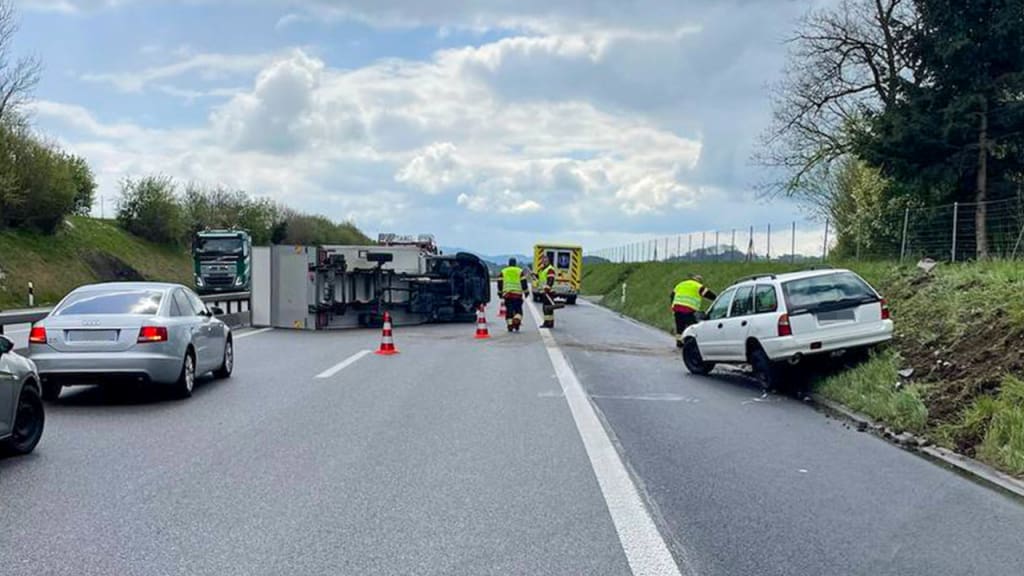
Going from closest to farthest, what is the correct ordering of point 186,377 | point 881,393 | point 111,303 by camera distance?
point 881,393, point 111,303, point 186,377

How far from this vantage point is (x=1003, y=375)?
9.91m

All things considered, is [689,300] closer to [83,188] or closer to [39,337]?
[39,337]

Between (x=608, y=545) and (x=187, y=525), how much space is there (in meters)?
2.66

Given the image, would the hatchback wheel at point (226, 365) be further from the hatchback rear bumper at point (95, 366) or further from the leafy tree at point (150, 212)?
the leafy tree at point (150, 212)

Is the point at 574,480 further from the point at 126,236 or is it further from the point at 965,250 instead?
the point at 126,236

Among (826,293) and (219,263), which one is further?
(219,263)

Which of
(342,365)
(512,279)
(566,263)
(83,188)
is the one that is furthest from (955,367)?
(83,188)

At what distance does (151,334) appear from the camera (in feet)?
37.6

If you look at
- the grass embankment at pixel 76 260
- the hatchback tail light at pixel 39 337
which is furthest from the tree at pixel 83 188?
the hatchback tail light at pixel 39 337

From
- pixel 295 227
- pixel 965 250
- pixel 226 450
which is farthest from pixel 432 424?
pixel 295 227

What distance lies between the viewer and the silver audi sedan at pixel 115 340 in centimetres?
1113

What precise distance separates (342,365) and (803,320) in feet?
25.3

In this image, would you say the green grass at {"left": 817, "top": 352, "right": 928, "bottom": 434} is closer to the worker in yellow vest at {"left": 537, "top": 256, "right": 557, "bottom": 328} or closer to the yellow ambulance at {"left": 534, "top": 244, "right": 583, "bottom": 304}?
the worker in yellow vest at {"left": 537, "top": 256, "right": 557, "bottom": 328}

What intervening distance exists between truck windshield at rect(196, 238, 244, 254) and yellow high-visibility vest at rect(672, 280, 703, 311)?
28019 millimetres
